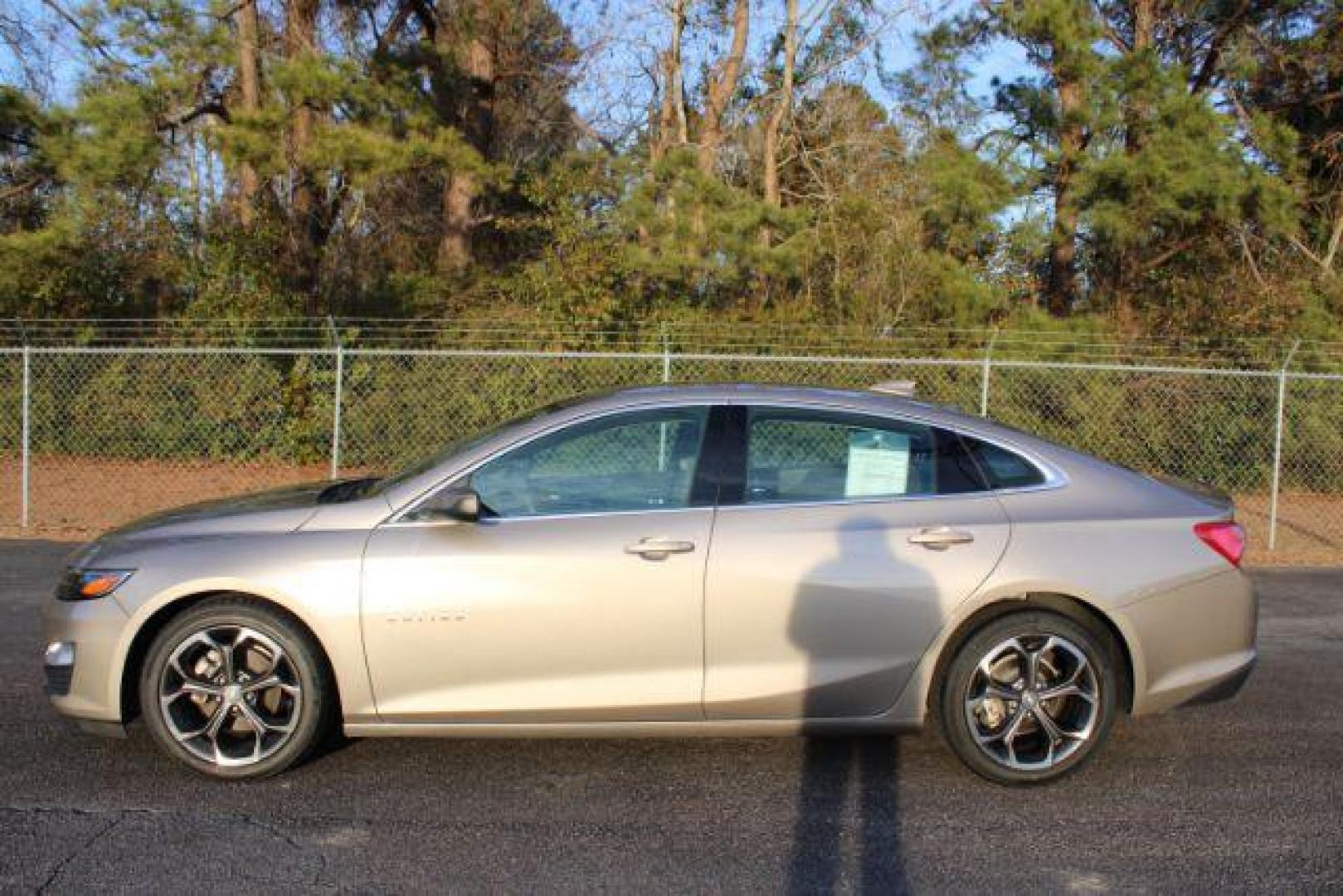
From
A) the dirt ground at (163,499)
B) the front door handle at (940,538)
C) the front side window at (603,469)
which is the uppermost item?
the front side window at (603,469)

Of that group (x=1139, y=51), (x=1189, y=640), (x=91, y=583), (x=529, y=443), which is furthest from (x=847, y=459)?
(x=1139, y=51)

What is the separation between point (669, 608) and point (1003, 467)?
1510 mm

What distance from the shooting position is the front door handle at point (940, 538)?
464 cm

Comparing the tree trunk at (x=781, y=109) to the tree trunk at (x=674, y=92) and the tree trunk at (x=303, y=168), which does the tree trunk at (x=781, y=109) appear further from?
the tree trunk at (x=303, y=168)

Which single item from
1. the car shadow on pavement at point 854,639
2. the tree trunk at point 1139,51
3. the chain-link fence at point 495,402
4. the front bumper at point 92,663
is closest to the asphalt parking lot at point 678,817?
the car shadow on pavement at point 854,639

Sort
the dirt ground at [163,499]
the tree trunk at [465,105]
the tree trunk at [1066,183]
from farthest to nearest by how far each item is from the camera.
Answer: the tree trunk at [465,105]
the tree trunk at [1066,183]
the dirt ground at [163,499]

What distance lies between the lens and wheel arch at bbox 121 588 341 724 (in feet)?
15.0

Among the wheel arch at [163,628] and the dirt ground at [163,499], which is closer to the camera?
the wheel arch at [163,628]

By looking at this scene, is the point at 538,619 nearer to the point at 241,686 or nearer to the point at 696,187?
the point at 241,686

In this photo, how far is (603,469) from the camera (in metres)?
4.93

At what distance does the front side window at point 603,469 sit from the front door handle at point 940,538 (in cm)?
91

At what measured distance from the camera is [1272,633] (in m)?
7.54

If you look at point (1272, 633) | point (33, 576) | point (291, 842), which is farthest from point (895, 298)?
point (291, 842)

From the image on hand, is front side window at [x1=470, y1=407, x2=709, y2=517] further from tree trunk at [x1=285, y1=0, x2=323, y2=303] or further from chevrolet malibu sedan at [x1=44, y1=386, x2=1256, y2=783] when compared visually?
tree trunk at [x1=285, y1=0, x2=323, y2=303]
